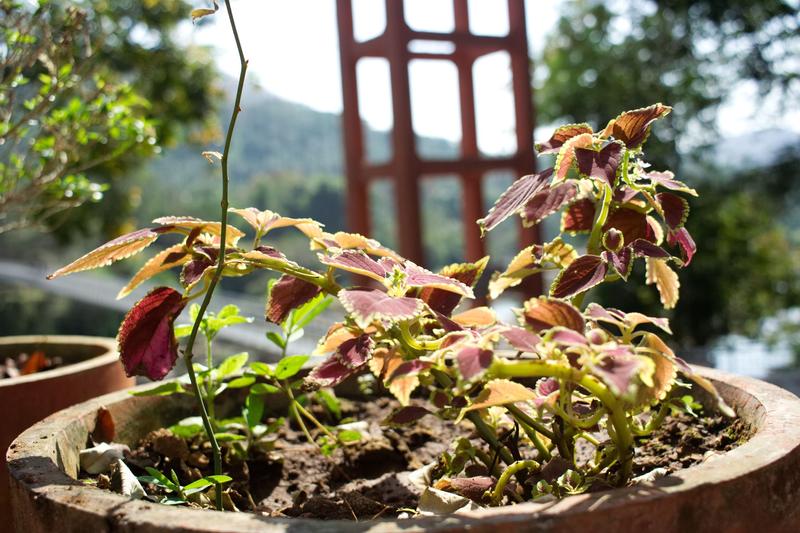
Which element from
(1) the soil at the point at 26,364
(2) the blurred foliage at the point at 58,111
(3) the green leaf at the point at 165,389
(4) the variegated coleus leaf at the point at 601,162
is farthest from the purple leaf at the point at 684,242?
(1) the soil at the point at 26,364

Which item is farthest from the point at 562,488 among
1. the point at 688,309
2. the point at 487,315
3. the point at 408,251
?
the point at 688,309

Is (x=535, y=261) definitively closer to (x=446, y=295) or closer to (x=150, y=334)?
(x=446, y=295)

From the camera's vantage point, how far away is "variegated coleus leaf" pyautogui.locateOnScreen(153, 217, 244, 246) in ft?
2.28

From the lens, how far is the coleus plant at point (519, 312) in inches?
21.9

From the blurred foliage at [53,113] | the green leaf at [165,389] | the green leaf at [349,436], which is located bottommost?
the green leaf at [349,436]

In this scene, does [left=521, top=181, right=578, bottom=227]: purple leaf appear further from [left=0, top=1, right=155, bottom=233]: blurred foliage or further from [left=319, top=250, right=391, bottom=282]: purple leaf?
[left=0, top=1, right=155, bottom=233]: blurred foliage

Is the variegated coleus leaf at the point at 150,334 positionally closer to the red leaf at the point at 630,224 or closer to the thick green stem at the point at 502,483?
the thick green stem at the point at 502,483

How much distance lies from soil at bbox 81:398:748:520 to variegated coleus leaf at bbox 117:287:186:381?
0.12m

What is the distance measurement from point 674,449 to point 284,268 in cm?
44

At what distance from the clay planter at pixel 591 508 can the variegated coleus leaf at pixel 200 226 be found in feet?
0.72

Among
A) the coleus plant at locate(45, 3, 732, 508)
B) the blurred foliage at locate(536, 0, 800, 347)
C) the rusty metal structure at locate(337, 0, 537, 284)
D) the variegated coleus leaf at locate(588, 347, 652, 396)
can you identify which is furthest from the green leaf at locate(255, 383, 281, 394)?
the blurred foliage at locate(536, 0, 800, 347)

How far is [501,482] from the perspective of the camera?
63 centimetres

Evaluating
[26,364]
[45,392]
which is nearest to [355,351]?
[45,392]

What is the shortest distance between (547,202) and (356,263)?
18 cm
